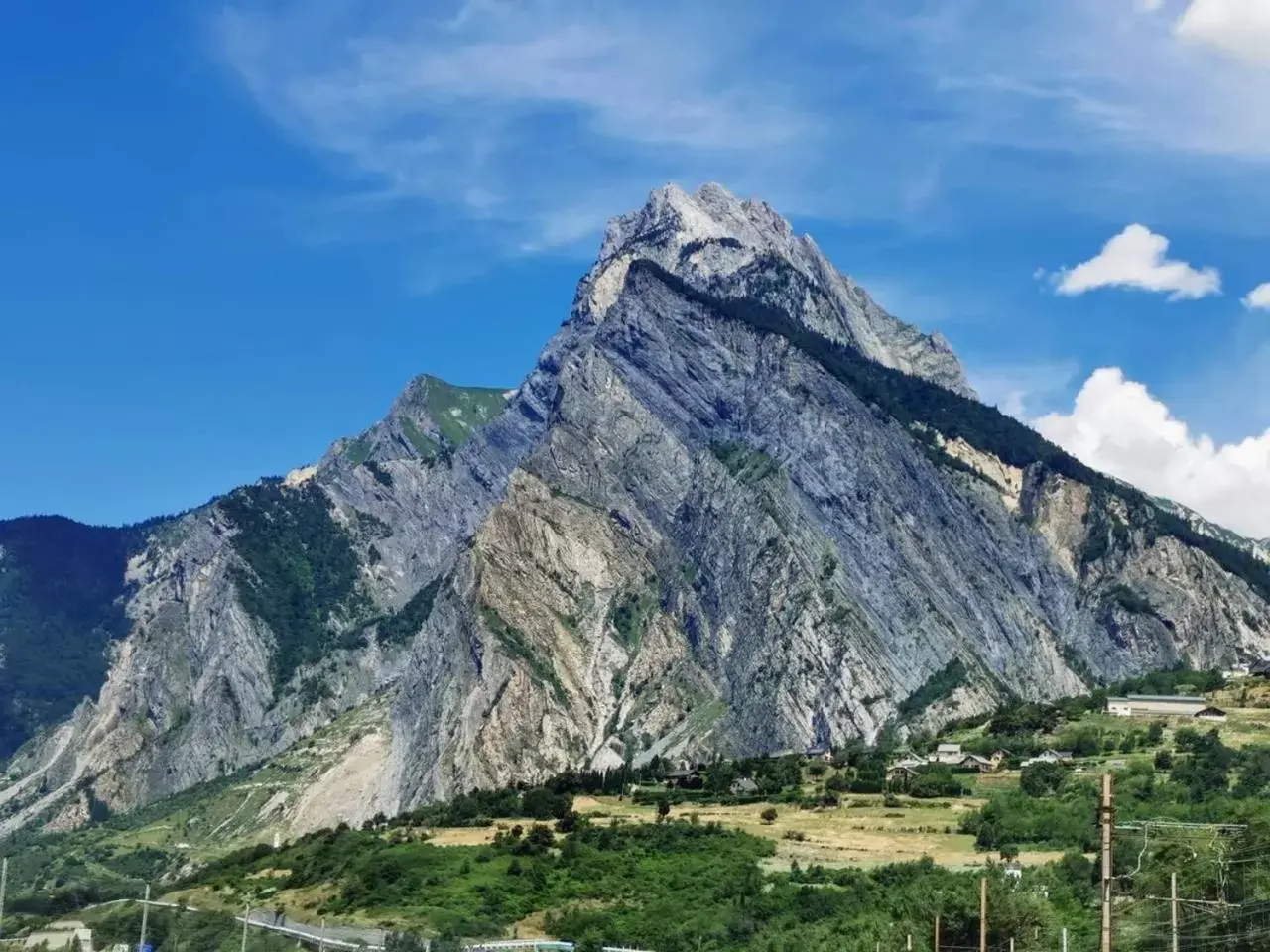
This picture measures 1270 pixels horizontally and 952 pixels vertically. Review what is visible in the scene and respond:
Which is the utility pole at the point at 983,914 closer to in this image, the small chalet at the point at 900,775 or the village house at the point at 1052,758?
the small chalet at the point at 900,775

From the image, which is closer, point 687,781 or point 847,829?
point 847,829

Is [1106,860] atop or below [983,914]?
atop

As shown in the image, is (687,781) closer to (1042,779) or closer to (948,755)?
(948,755)

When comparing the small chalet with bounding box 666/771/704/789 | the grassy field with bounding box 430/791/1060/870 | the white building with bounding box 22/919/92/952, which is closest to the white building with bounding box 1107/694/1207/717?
the grassy field with bounding box 430/791/1060/870

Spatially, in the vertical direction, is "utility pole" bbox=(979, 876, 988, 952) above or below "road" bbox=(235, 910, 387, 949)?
above

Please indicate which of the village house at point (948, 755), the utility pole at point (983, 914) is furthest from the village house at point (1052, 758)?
the utility pole at point (983, 914)

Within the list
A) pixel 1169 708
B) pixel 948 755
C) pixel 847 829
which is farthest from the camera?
pixel 1169 708

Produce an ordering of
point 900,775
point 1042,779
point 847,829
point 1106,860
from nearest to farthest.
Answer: point 1106,860
point 847,829
point 1042,779
point 900,775

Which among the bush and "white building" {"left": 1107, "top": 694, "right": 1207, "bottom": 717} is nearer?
the bush

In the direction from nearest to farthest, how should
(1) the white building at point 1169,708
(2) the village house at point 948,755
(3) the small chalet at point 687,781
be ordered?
1. (2) the village house at point 948,755
2. (1) the white building at point 1169,708
3. (3) the small chalet at point 687,781

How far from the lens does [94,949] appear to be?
106 m

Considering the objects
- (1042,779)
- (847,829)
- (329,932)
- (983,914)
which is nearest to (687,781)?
(847,829)

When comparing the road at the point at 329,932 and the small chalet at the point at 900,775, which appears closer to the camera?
the road at the point at 329,932

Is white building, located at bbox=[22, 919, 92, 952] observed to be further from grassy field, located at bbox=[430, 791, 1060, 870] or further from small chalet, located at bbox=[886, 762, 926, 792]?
small chalet, located at bbox=[886, 762, 926, 792]
